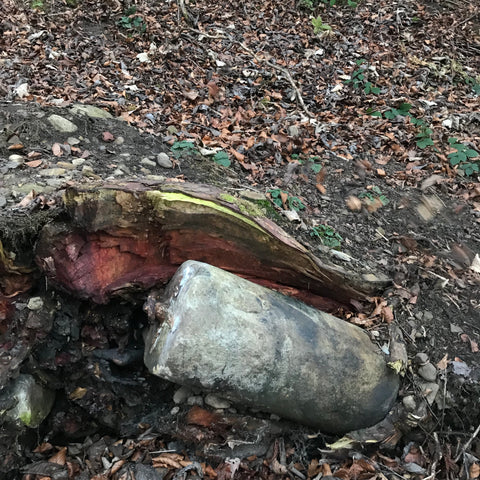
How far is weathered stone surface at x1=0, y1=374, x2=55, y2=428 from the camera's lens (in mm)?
A: 2773

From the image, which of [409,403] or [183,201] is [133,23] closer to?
[183,201]

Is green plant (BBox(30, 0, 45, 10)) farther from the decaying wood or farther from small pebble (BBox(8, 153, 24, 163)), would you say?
the decaying wood

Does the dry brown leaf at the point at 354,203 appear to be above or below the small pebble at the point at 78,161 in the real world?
below

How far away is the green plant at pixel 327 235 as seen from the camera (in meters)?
3.74

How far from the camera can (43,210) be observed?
2824 mm

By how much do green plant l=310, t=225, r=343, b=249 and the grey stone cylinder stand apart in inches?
36.8

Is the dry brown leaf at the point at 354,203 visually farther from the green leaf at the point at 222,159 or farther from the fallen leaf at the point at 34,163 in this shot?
the fallen leaf at the point at 34,163

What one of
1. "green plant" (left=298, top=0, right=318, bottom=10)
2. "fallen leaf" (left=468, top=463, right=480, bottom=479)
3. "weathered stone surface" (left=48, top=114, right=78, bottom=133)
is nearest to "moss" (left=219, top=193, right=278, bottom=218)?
"weathered stone surface" (left=48, top=114, right=78, bottom=133)

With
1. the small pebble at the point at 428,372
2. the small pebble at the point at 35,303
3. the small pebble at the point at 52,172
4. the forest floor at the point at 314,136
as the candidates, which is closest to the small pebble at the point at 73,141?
the forest floor at the point at 314,136

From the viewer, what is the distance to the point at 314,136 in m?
5.18

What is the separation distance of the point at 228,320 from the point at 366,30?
6478 millimetres

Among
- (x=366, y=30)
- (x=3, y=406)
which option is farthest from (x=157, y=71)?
(x=3, y=406)

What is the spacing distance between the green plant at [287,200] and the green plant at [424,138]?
2139 mm

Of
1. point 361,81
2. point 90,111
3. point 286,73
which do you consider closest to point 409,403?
point 90,111
